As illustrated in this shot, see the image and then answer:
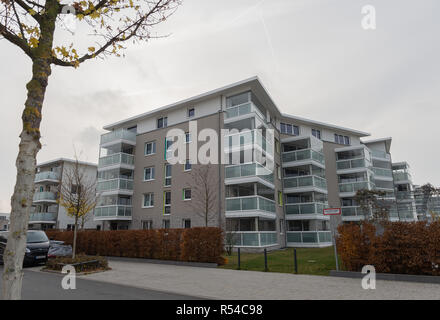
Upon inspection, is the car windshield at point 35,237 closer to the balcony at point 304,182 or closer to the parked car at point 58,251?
the parked car at point 58,251

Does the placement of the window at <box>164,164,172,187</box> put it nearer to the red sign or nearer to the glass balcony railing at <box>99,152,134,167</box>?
the glass balcony railing at <box>99,152,134,167</box>

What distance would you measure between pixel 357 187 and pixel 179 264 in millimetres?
22181

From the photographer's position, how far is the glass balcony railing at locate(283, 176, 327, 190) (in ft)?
83.9

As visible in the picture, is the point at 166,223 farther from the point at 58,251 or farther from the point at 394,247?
the point at 394,247

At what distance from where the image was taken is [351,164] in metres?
30.9

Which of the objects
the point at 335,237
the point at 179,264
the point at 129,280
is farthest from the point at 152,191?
the point at 335,237

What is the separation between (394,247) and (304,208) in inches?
627

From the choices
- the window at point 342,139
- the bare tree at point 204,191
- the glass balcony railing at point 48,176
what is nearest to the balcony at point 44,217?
the glass balcony railing at point 48,176

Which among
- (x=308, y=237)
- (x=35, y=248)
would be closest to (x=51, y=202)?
(x=35, y=248)

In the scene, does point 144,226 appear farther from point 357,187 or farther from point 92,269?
point 357,187

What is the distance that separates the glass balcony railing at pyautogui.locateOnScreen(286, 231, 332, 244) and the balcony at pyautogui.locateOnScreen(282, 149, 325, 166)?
21.9 ft

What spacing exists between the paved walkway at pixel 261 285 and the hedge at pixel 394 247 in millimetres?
694

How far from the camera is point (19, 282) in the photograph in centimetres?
315

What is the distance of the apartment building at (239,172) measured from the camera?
21656 millimetres
